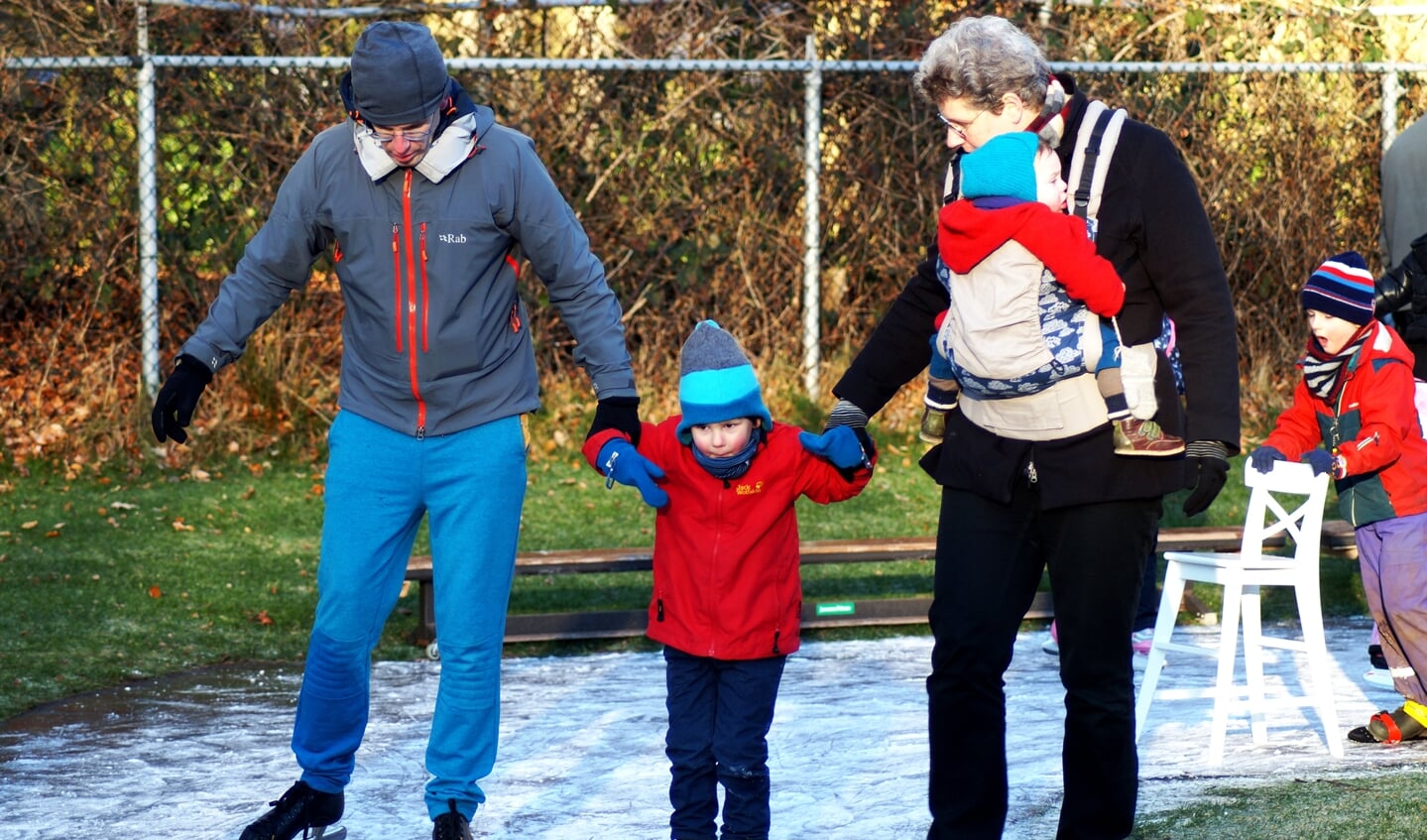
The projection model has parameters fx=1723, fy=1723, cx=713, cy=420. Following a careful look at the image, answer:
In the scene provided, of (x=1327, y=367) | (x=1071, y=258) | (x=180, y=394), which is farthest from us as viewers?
(x=1327, y=367)

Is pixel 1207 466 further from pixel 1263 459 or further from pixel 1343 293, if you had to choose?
pixel 1343 293

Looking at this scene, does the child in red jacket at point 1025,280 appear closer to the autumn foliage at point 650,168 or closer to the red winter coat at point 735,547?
the red winter coat at point 735,547

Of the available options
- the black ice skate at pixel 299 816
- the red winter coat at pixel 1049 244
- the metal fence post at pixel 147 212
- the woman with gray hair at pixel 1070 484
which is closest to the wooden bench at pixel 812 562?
the black ice skate at pixel 299 816

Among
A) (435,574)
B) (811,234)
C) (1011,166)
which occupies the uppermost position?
(811,234)

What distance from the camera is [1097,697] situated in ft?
12.0

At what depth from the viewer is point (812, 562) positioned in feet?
23.3

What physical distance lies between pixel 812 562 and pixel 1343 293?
246 centimetres

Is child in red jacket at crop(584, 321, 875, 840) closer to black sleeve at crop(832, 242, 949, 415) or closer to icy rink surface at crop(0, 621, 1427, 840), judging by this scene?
black sleeve at crop(832, 242, 949, 415)

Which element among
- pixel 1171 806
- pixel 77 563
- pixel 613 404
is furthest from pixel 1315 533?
pixel 77 563

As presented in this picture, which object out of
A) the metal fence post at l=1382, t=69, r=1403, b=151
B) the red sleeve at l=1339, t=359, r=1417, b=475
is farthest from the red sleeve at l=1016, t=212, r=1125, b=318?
the metal fence post at l=1382, t=69, r=1403, b=151

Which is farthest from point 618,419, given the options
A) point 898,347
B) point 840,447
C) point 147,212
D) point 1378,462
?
point 147,212

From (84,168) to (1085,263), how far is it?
8.04m

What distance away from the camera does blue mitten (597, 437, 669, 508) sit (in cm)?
402

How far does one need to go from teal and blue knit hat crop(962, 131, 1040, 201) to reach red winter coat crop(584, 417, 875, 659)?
0.88 metres
